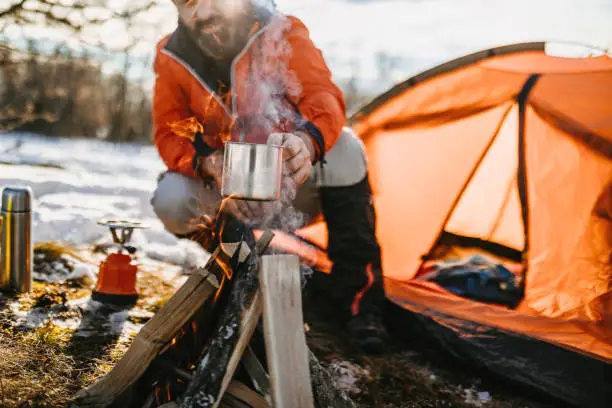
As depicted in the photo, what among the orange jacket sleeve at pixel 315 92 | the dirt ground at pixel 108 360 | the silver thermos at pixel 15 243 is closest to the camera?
the dirt ground at pixel 108 360

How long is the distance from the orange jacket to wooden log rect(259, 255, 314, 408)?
945mm

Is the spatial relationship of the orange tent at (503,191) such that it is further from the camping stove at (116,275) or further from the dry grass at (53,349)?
the dry grass at (53,349)

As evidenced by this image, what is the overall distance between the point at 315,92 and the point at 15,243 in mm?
1576

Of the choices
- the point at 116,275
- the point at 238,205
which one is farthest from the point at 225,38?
the point at 116,275

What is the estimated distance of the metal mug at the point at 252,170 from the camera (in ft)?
4.51

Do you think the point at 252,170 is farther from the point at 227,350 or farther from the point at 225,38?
the point at 225,38

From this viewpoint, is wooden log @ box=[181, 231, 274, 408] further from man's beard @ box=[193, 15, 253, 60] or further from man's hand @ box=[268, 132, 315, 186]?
man's beard @ box=[193, 15, 253, 60]

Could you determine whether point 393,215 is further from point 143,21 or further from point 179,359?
point 143,21

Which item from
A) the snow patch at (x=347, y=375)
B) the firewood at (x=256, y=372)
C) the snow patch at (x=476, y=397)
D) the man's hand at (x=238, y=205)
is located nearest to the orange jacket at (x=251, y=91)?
the man's hand at (x=238, y=205)

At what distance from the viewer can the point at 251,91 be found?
7.80 feet

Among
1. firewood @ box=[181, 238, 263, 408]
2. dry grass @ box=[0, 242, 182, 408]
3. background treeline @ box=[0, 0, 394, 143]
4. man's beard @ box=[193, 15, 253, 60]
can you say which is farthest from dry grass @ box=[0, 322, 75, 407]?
background treeline @ box=[0, 0, 394, 143]

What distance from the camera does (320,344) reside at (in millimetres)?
2330

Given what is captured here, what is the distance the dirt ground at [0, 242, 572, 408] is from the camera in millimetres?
1544

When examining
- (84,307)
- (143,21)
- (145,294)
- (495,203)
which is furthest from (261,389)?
(143,21)
